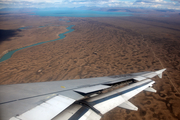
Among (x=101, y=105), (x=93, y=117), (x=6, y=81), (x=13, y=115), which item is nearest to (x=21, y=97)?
(x=13, y=115)

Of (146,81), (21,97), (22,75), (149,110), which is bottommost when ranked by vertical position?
(149,110)

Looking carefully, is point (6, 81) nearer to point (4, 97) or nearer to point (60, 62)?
point (60, 62)

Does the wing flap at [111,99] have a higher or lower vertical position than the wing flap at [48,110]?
lower

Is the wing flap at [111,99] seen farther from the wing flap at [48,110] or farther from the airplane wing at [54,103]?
the wing flap at [48,110]

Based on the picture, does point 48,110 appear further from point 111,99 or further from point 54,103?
point 111,99

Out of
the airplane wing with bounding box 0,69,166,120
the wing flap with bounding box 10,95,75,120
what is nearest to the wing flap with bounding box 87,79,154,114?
the airplane wing with bounding box 0,69,166,120

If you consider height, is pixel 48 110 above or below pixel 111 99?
above

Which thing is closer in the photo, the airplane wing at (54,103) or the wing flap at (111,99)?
the airplane wing at (54,103)

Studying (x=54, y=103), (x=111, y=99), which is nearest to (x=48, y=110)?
(x=54, y=103)

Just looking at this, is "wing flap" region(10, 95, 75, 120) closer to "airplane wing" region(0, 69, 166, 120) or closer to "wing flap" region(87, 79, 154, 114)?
"airplane wing" region(0, 69, 166, 120)

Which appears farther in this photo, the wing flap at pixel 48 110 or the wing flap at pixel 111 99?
the wing flap at pixel 111 99

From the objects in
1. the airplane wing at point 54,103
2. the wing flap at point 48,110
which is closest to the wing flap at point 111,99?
the airplane wing at point 54,103
